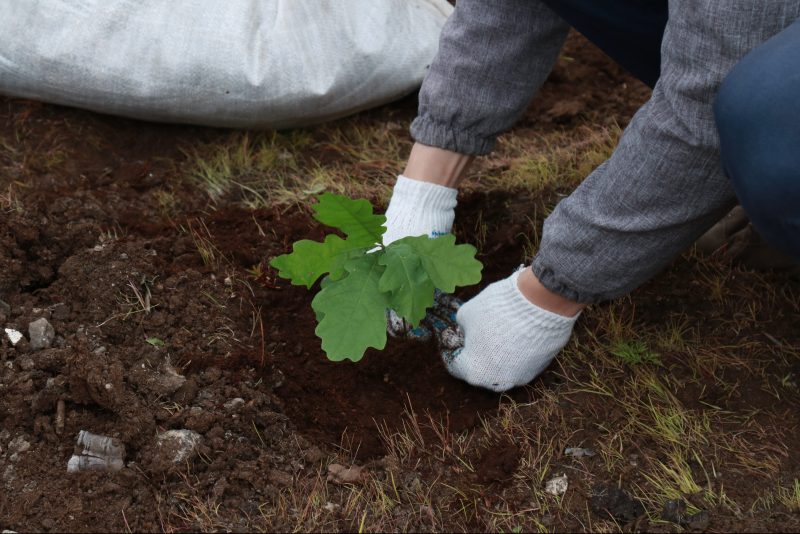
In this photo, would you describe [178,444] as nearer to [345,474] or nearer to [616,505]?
[345,474]

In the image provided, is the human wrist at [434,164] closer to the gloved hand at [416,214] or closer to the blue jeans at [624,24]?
the gloved hand at [416,214]

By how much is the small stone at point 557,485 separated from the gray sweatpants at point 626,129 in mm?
327

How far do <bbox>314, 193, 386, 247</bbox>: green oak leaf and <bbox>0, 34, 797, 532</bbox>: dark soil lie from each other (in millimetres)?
398

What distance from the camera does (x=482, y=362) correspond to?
65.5 inches

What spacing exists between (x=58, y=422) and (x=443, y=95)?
3.25 ft

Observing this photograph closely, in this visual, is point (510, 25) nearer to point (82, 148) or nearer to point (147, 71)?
point (147, 71)

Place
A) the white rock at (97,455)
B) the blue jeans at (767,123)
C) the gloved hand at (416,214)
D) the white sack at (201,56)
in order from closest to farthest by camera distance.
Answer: the blue jeans at (767,123), the white rock at (97,455), the gloved hand at (416,214), the white sack at (201,56)

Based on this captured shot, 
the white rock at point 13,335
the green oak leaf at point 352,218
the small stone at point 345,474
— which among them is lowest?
the small stone at point 345,474

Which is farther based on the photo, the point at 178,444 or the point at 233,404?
the point at 233,404

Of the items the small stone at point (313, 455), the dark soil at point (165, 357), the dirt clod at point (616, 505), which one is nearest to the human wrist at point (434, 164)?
the dark soil at point (165, 357)

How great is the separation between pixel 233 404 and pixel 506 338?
0.54 metres

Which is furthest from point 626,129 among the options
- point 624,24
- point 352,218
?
point 352,218

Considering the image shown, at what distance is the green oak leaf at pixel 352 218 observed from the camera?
54.4 inches

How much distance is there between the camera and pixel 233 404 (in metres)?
1.59
